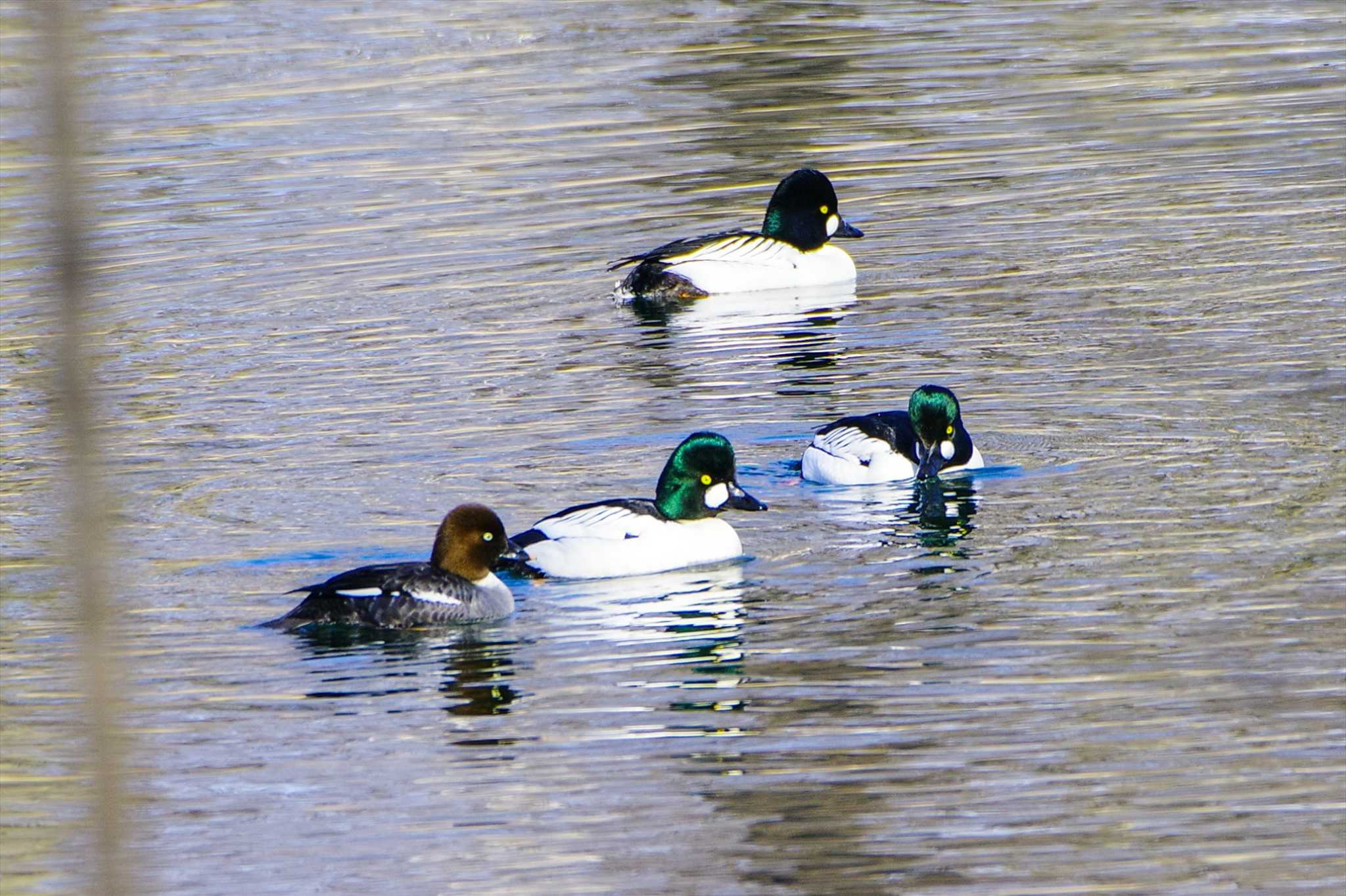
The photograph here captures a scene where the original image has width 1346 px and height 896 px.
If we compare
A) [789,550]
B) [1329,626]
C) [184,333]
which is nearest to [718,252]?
[184,333]

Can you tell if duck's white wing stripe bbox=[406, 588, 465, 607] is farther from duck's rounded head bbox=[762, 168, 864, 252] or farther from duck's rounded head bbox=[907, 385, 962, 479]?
duck's rounded head bbox=[762, 168, 864, 252]

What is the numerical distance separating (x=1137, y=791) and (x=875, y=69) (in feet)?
64.8

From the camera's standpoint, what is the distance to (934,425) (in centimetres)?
1036

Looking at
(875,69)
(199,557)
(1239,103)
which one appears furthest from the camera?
(875,69)

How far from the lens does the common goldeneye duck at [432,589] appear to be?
322 inches

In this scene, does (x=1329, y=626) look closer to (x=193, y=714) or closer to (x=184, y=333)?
(x=193, y=714)

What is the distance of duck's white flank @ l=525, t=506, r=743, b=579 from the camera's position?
29.3 feet

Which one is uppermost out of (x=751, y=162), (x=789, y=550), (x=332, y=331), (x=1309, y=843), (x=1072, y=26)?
(x=1072, y=26)

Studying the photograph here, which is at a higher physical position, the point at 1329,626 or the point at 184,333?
the point at 184,333

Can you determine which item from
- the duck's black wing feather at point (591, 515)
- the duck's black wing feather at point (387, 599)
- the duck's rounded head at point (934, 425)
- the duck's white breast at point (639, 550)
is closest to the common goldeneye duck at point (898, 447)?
the duck's rounded head at point (934, 425)

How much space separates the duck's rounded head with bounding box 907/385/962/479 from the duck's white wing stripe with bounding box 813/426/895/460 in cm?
20

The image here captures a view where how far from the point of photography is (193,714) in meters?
7.21

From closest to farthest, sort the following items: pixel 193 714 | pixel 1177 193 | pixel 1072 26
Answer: pixel 193 714, pixel 1177 193, pixel 1072 26

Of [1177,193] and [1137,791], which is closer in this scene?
[1137,791]
